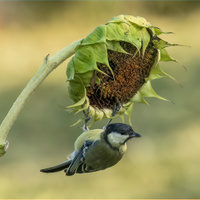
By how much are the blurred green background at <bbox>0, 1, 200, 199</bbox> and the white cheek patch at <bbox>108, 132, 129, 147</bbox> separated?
6.63ft

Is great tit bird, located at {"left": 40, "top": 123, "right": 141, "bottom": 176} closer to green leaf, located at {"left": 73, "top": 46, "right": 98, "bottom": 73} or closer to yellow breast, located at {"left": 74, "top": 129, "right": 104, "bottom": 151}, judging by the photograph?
yellow breast, located at {"left": 74, "top": 129, "right": 104, "bottom": 151}

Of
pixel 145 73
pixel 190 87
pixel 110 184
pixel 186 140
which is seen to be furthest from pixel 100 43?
pixel 190 87

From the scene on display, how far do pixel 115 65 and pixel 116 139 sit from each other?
605mm

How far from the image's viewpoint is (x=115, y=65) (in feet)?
7.20

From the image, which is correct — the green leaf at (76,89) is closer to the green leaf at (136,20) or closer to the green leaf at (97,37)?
the green leaf at (97,37)

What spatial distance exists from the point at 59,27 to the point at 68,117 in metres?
2.09

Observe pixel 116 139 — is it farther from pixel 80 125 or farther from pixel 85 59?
pixel 80 125

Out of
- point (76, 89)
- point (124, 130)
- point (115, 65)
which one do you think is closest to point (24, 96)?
point (76, 89)

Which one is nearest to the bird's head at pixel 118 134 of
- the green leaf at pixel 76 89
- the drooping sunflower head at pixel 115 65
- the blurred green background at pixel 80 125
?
the drooping sunflower head at pixel 115 65

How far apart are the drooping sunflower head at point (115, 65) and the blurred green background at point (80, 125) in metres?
2.54

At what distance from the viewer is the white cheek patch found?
8.74ft

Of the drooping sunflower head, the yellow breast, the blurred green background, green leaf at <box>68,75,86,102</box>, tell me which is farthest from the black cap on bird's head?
the blurred green background

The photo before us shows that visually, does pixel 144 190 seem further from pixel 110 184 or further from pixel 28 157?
pixel 28 157

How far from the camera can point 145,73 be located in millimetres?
2268
